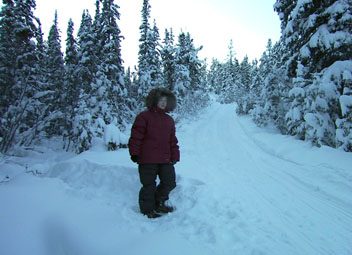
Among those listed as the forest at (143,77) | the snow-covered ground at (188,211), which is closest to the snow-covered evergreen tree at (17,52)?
the forest at (143,77)

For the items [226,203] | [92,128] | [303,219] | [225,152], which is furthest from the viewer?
[92,128]

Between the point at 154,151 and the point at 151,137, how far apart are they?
0.24 m

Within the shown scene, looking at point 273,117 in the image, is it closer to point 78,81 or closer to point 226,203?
point 78,81

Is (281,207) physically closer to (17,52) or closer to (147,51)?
(17,52)

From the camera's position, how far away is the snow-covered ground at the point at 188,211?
374 cm

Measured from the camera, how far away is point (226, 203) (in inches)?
201

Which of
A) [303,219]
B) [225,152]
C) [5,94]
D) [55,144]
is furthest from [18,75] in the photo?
[303,219]

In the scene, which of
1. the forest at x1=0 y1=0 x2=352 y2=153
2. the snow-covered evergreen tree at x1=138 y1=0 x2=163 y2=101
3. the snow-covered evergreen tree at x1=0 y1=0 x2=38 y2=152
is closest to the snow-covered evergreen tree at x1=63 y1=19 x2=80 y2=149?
the forest at x1=0 y1=0 x2=352 y2=153

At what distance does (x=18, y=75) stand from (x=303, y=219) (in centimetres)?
2025

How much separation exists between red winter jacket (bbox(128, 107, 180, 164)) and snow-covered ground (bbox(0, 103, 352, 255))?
3.02 feet

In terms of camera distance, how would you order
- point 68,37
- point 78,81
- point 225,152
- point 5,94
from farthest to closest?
1. point 68,37
2. point 78,81
3. point 5,94
4. point 225,152

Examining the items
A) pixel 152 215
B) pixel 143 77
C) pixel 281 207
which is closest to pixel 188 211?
pixel 152 215

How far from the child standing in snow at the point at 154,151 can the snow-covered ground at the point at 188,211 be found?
0.98 feet

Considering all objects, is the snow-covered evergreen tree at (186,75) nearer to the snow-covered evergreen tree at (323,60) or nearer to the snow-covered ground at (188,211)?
the snow-covered evergreen tree at (323,60)
